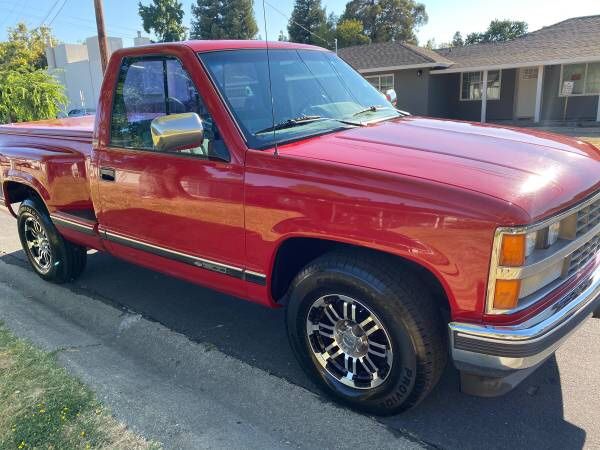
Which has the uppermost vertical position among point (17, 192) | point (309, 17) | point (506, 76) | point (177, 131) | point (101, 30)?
point (309, 17)

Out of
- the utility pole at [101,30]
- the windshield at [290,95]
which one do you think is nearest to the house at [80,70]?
the utility pole at [101,30]

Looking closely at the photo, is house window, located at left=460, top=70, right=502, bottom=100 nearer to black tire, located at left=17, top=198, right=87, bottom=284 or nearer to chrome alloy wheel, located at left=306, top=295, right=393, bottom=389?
black tire, located at left=17, top=198, right=87, bottom=284

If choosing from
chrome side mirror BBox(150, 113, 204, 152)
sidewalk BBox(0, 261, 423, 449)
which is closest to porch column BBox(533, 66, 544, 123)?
sidewalk BBox(0, 261, 423, 449)

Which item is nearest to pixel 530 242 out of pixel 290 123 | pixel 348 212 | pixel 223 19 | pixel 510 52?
pixel 348 212

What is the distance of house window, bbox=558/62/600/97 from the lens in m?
19.3

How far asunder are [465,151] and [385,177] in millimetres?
607

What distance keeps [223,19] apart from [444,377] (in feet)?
166

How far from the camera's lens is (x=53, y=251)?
4.80m

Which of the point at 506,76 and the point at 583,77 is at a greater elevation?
the point at 506,76

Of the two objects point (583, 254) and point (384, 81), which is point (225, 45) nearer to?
point (583, 254)

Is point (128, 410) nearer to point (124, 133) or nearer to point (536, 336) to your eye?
point (124, 133)

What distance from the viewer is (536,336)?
7.39ft

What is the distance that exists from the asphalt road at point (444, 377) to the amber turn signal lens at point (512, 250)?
1.06 metres

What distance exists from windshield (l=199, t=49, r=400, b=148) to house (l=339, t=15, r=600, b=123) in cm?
1793
